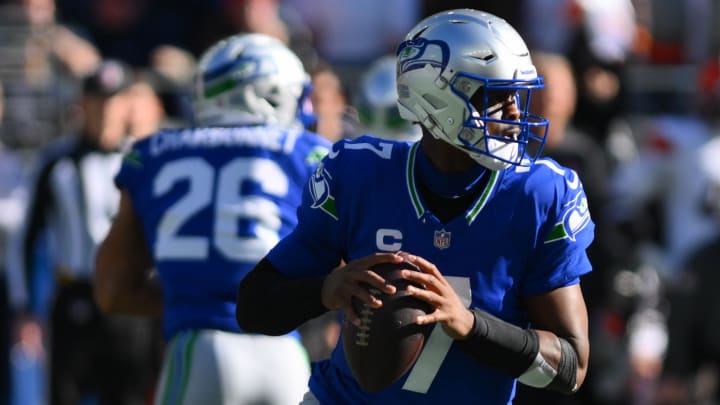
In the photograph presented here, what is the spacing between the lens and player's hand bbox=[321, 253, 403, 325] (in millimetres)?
3658

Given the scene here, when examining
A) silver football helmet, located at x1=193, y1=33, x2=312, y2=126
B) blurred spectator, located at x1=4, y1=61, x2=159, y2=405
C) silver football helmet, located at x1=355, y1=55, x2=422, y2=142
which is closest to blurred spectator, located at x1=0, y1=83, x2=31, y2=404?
blurred spectator, located at x1=4, y1=61, x2=159, y2=405

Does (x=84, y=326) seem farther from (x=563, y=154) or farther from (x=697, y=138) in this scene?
(x=697, y=138)

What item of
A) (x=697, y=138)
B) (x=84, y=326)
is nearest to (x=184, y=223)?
(x=84, y=326)

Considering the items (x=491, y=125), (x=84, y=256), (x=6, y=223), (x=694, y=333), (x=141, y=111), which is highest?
(x=491, y=125)

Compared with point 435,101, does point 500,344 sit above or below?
below

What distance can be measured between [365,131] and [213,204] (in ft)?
9.06

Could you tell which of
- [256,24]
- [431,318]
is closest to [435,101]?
[431,318]

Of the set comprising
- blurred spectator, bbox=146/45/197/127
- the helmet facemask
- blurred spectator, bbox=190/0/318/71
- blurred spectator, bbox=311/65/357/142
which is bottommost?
blurred spectator, bbox=146/45/197/127

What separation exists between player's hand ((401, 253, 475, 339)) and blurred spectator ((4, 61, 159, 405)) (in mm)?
4893

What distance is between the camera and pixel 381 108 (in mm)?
7531

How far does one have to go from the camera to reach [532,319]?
157 inches

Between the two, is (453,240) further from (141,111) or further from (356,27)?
(356,27)

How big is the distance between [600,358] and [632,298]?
0.39m

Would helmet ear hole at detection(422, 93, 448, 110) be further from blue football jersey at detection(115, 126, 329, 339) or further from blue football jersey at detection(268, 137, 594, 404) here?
blue football jersey at detection(115, 126, 329, 339)
